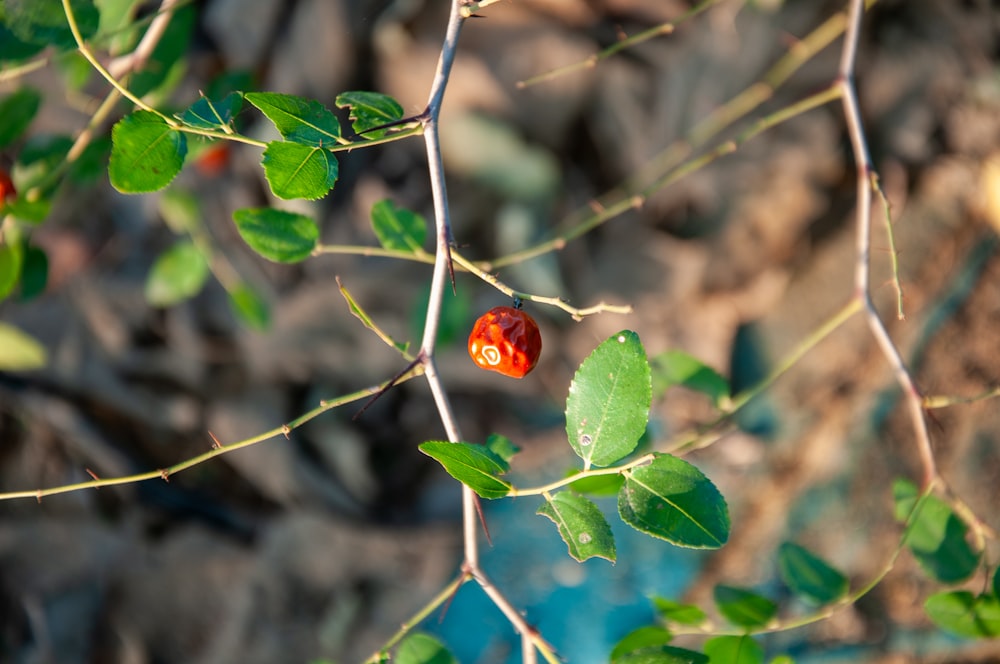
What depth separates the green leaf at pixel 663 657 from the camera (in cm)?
79

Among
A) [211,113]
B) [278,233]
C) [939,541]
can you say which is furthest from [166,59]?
[939,541]

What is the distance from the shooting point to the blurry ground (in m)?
1.73

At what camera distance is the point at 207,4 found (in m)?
1.88

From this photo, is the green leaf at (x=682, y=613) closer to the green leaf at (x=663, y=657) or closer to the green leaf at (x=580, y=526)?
the green leaf at (x=663, y=657)

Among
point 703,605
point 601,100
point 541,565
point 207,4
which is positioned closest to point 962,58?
point 601,100

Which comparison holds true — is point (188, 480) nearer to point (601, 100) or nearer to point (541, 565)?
point (541, 565)

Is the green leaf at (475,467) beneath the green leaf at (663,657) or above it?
above

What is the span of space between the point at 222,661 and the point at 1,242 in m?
1.11

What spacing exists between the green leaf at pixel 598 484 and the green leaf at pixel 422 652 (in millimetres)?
264

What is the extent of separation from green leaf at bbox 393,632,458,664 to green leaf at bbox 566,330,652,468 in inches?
13.1

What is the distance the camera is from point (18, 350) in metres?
1.80

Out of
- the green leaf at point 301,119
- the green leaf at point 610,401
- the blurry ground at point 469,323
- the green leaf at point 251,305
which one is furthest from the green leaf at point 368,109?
the blurry ground at point 469,323

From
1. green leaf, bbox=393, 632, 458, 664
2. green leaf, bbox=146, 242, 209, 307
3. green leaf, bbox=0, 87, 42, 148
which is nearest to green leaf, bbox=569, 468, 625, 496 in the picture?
green leaf, bbox=393, 632, 458, 664

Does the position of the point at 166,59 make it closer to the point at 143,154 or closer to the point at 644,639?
the point at 143,154
